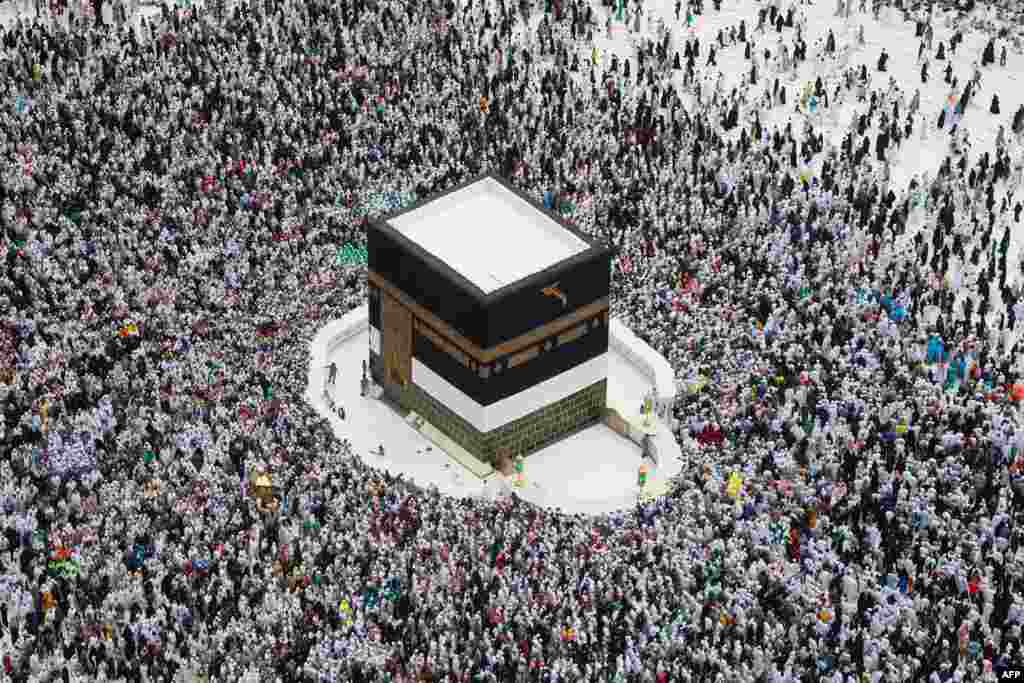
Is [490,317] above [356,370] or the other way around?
above

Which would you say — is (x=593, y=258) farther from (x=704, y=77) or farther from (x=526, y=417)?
(x=704, y=77)

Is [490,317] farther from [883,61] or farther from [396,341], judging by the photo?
[883,61]

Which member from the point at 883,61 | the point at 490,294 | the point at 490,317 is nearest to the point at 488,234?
the point at 490,294

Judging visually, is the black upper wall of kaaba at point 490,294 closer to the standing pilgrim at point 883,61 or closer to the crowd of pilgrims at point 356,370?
the crowd of pilgrims at point 356,370

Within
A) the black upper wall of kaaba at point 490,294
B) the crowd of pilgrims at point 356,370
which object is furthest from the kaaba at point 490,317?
the crowd of pilgrims at point 356,370

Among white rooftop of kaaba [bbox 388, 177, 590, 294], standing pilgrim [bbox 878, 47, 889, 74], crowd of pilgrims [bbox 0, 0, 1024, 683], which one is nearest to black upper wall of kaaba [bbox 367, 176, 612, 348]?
white rooftop of kaaba [bbox 388, 177, 590, 294]

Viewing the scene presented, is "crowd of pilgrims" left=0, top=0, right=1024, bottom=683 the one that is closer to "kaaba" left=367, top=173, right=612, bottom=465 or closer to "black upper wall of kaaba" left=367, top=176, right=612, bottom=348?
"kaaba" left=367, top=173, right=612, bottom=465

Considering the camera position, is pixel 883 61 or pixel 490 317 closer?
pixel 490 317
